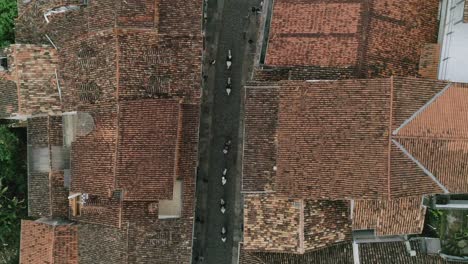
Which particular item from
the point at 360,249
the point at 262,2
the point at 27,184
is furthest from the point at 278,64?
the point at 27,184

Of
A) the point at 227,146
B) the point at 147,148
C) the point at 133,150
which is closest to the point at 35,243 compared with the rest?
the point at 133,150

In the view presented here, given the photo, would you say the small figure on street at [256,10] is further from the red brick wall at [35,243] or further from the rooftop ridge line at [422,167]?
the red brick wall at [35,243]

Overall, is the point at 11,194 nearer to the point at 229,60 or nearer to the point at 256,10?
the point at 229,60

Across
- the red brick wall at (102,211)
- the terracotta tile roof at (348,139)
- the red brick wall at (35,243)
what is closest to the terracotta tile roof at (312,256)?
the terracotta tile roof at (348,139)

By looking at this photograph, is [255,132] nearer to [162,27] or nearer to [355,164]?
[355,164]

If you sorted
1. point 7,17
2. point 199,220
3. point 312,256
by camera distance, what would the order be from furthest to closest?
1. point 199,220
2. point 7,17
3. point 312,256
